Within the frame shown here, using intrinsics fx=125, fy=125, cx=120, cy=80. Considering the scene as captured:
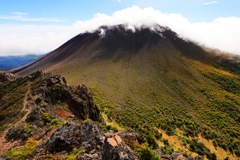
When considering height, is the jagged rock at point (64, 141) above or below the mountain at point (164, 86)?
above

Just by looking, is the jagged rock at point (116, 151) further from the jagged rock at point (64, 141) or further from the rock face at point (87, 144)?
the jagged rock at point (64, 141)

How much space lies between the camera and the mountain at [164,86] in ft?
111

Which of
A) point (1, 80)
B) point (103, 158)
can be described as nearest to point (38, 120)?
point (103, 158)

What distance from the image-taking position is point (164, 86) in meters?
66.1

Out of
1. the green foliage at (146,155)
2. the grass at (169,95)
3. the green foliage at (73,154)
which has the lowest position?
the grass at (169,95)

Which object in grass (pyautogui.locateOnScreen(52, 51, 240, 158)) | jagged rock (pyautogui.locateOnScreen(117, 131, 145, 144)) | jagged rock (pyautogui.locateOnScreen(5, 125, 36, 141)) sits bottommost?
grass (pyautogui.locateOnScreen(52, 51, 240, 158))

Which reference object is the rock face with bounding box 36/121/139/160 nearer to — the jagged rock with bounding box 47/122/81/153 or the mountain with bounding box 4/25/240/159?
the jagged rock with bounding box 47/122/81/153

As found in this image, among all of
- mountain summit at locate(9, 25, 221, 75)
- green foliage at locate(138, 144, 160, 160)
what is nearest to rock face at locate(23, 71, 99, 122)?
green foliage at locate(138, 144, 160, 160)

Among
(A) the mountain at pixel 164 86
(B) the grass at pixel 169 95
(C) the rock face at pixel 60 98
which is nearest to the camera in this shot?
(C) the rock face at pixel 60 98

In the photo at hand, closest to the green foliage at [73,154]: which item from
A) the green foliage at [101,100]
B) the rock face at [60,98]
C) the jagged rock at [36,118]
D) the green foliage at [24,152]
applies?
the green foliage at [24,152]

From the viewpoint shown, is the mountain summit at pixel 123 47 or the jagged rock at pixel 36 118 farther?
the mountain summit at pixel 123 47

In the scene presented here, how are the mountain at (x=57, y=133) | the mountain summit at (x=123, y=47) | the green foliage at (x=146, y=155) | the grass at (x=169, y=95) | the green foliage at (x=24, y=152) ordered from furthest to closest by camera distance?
the mountain summit at (x=123, y=47), the grass at (x=169, y=95), the green foliage at (x=24, y=152), the mountain at (x=57, y=133), the green foliage at (x=146, y=155)

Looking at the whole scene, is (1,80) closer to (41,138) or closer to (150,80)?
(41,138)

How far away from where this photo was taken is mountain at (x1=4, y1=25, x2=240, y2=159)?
3375 cm
